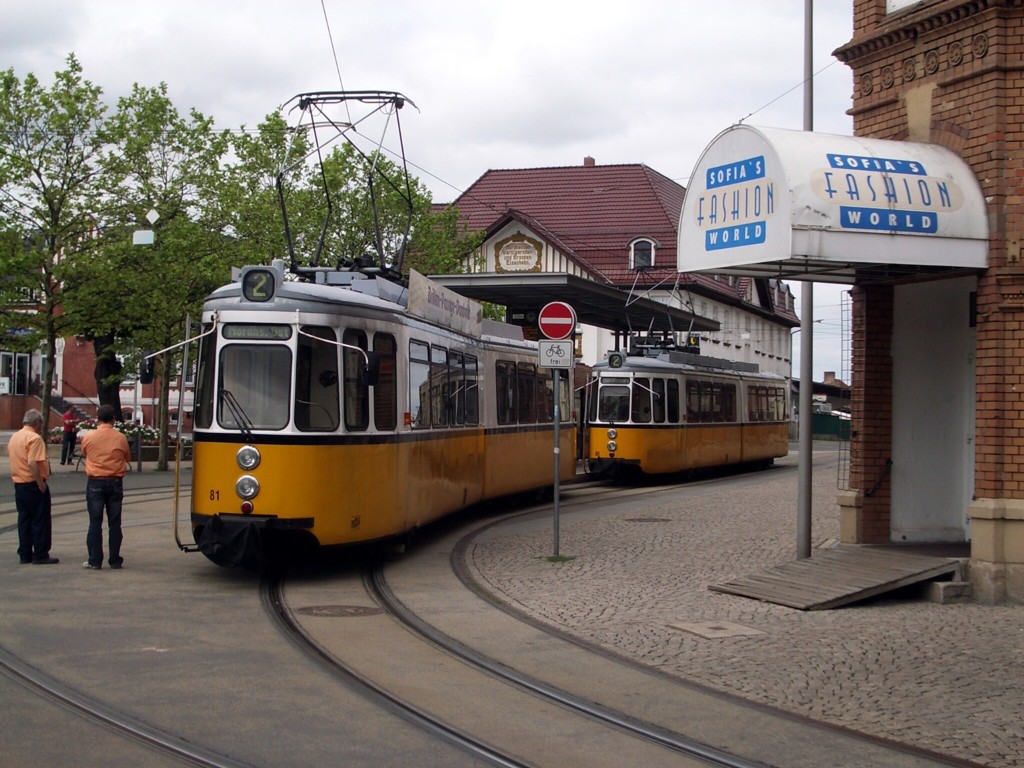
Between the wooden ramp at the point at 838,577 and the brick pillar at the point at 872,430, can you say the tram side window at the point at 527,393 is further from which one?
the wooden ramp at the point at 838,577

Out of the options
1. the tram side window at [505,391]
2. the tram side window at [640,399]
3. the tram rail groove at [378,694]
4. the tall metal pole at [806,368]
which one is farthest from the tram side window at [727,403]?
the tram rail groove at [378,694]

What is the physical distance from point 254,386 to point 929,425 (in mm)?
6974

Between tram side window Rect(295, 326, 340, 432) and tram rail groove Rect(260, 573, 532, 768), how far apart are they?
1.72m

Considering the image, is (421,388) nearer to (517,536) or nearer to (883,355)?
(517,536)

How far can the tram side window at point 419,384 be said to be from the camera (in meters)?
13.8

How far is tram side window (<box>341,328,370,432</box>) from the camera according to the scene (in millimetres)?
12062

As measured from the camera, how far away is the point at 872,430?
13.3 meters

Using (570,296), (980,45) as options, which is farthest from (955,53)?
(570,296)

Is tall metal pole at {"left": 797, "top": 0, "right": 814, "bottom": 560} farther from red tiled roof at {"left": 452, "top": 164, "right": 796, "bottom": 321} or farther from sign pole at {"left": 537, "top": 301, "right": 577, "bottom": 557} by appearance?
red tiled roof at {"left": 452, "top": 164, "right": 796, "bottom": 321}

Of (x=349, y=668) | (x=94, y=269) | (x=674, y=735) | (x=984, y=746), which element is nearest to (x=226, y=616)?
(x=349, y=668)

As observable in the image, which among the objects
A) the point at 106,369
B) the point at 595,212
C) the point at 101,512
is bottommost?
the point at 101,512

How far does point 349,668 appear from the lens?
27.3 feet

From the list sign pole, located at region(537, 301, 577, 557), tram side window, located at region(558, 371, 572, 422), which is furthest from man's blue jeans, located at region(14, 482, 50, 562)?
tram side window, located at region(558, 371, 572, 422)

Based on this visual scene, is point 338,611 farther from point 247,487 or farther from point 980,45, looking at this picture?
point 980,45
